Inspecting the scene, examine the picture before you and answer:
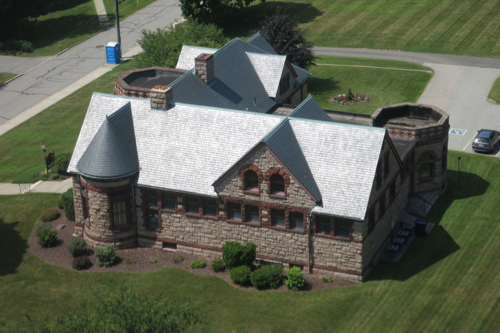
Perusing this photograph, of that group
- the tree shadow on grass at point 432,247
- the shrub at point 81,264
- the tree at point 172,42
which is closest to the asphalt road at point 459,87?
the tree shadow on grass at point 432,247

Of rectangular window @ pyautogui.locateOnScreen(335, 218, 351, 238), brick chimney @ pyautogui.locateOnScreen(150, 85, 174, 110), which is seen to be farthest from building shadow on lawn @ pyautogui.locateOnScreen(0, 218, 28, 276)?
rectangular window @ pyautogui.locateOnScreen(335, 218, 351, 238)

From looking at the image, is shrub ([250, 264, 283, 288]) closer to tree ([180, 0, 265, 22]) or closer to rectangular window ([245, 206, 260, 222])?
rectangular window ([245, 206, 260, 222])

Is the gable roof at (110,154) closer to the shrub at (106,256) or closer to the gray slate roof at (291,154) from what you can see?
the shrub at (106,256)

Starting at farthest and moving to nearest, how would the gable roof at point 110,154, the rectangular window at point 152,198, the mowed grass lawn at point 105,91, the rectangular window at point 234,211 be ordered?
1. the mowed grass lawn at point 105,91
2. the rectangular window at point 152,198
3. the gable roof at point 110,154
4. the rectangular window at point 234,211

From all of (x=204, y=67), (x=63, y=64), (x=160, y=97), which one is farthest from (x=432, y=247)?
(x=63, y=64)

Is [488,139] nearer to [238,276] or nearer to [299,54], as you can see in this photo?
[299,54]

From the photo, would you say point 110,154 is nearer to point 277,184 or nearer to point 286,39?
point 277,184
